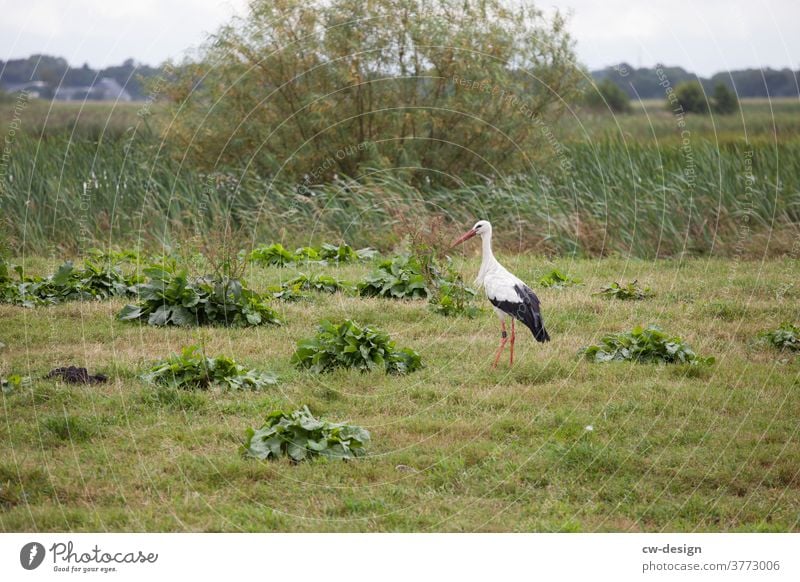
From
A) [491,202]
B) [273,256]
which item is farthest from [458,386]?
[491,202]

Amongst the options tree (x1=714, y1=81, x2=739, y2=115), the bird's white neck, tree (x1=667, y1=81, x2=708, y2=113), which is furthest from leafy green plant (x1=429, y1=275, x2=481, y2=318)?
tree (x1=667, y1=81, x2=708, y2=113)

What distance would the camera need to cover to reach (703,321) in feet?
36.2

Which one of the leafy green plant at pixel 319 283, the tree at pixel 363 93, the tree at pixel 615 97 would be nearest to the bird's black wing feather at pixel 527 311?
the leafy green plant at pixel 319 283

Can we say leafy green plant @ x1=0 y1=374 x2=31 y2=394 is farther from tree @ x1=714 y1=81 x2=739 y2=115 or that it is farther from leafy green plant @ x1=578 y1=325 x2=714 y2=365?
tree @ x1=714 y1=81 x2=739 y2=115

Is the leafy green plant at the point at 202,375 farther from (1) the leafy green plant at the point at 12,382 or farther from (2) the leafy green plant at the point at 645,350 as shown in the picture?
(2) the leafy green plant at the point at 645,350

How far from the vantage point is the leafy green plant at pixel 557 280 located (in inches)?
506

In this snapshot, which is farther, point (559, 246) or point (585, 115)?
point (585, 115)

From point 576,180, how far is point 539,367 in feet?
29.6

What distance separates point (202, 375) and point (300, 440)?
69.7 inches

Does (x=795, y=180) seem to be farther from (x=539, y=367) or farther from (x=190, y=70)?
(x=190, y=70)

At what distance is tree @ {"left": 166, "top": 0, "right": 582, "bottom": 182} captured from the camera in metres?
17.8

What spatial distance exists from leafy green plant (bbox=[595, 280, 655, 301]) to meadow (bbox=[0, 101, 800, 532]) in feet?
0.70

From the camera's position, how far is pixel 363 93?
1788 centimetres

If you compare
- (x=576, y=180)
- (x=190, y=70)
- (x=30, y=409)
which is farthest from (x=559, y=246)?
(x=30, y=409)
